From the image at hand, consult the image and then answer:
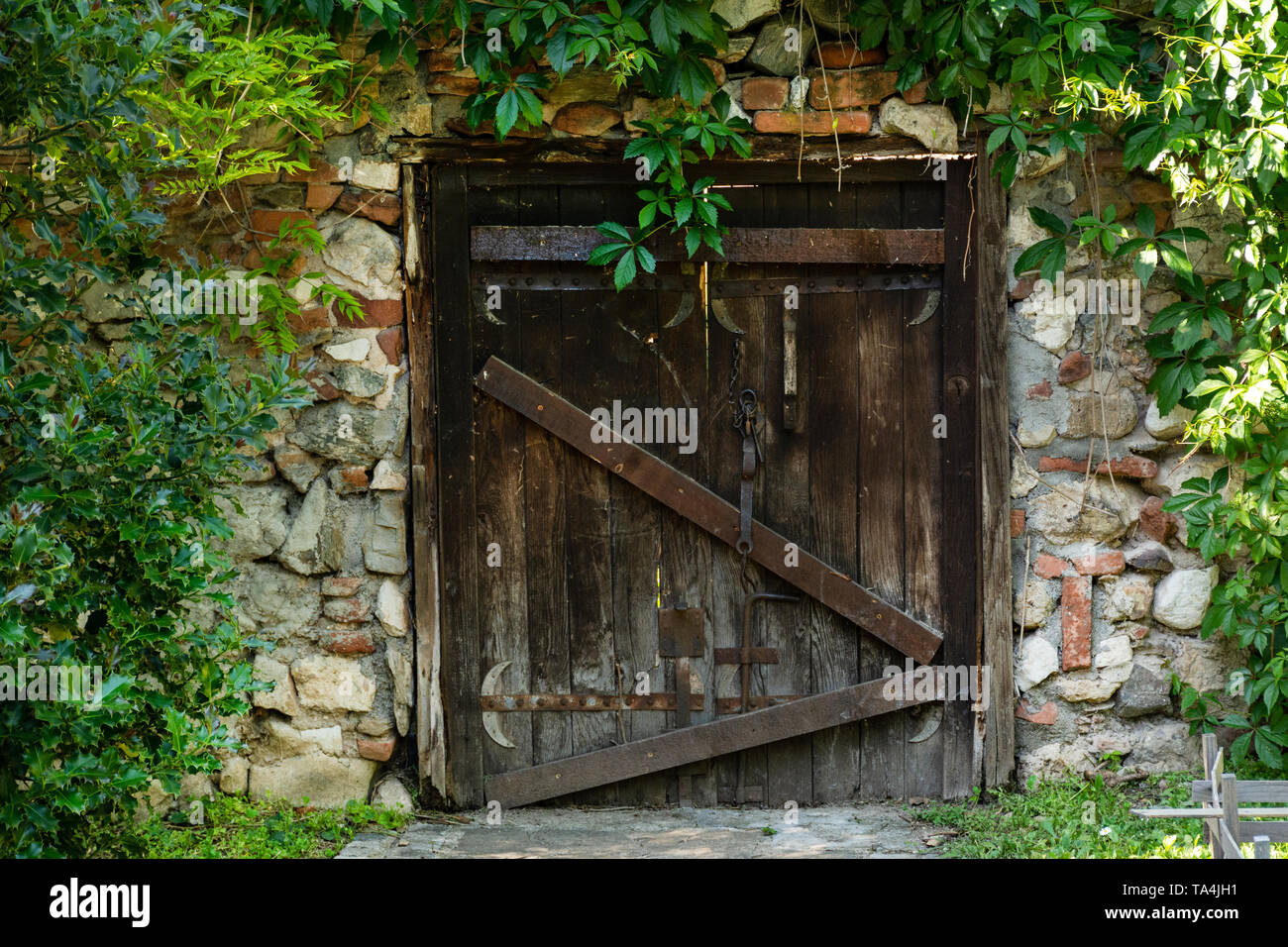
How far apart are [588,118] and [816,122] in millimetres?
668

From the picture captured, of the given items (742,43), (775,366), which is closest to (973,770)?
(775,366)

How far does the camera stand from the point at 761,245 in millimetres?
3244

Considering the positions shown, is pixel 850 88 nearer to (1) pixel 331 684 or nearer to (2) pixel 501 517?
(2) pixel 501 517

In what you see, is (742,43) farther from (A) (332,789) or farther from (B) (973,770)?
(A) (332,789)

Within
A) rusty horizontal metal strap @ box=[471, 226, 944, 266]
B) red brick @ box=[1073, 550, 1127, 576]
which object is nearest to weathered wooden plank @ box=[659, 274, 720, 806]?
rusty horizontal metal strap @ box=[471, 226, 944, 266]

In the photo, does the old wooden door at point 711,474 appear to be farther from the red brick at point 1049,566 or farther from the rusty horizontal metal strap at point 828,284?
the red brick at point 1049,566

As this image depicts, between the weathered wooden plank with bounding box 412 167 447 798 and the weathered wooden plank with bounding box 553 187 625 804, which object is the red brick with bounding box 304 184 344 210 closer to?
the weathered wooden plank with bounding box 412 167 447 798

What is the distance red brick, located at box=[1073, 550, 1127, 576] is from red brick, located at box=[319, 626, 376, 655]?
2.16m

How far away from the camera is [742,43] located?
3.16 meters

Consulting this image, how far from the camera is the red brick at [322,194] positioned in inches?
126

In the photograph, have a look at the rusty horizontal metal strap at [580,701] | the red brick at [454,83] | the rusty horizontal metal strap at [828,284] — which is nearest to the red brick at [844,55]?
the rusty horizontal metal strap at [828,284]

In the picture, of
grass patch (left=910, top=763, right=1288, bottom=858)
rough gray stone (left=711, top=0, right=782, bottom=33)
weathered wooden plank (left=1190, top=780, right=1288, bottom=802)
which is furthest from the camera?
rough gray stone (left=711, top=0, right=782, bottom=33)

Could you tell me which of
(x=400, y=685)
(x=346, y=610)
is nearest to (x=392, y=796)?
(x=400, y=685)

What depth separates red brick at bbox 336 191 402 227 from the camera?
3201mm
